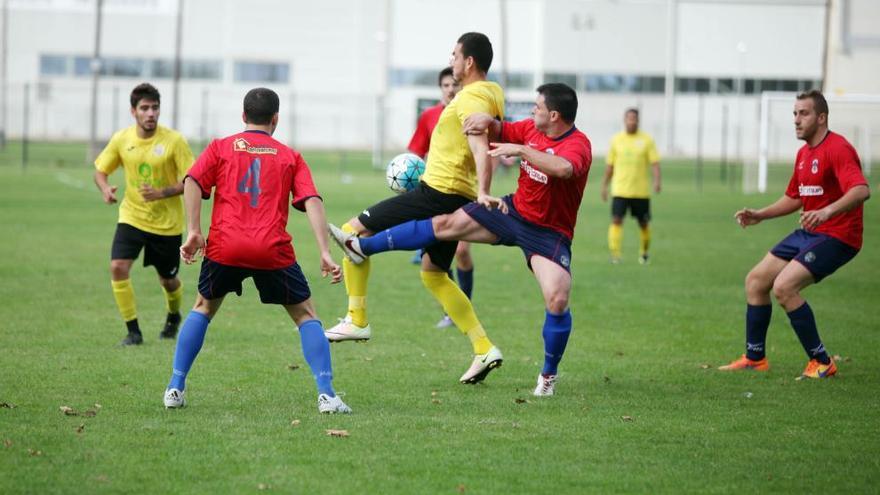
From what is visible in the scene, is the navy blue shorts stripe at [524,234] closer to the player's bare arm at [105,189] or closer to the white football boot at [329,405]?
the white football boot at [329,405]

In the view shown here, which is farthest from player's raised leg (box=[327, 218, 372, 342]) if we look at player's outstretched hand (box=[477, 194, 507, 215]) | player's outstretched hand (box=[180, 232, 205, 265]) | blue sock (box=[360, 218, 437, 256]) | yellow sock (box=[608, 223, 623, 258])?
yellow sock (box=[608, 223, 623, 258])

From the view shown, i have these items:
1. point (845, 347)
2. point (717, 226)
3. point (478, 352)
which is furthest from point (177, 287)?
point (717, 226)

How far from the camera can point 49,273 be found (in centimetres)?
1530

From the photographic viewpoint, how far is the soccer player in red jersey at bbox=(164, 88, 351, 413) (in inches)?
282

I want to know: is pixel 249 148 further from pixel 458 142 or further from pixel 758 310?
pixel 758 310

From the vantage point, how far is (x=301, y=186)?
23.8 feet

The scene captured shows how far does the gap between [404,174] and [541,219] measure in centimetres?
161

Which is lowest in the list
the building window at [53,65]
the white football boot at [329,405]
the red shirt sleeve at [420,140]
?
the white football boot at [329,405]

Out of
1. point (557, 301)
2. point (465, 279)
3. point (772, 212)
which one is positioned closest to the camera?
point (557, 301)

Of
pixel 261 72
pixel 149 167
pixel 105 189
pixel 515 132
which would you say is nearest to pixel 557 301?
pixel 515 132

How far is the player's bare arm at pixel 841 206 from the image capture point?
879cm

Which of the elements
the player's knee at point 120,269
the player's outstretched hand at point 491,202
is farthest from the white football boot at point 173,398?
the player's knee at point 120,269

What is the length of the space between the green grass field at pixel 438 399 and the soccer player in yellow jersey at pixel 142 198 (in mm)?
628

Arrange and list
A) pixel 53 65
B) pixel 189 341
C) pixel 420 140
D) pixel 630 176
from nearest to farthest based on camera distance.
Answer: pixel 189 341 → pixel 420 140 → pixel 630 176 → pixel 53 65
